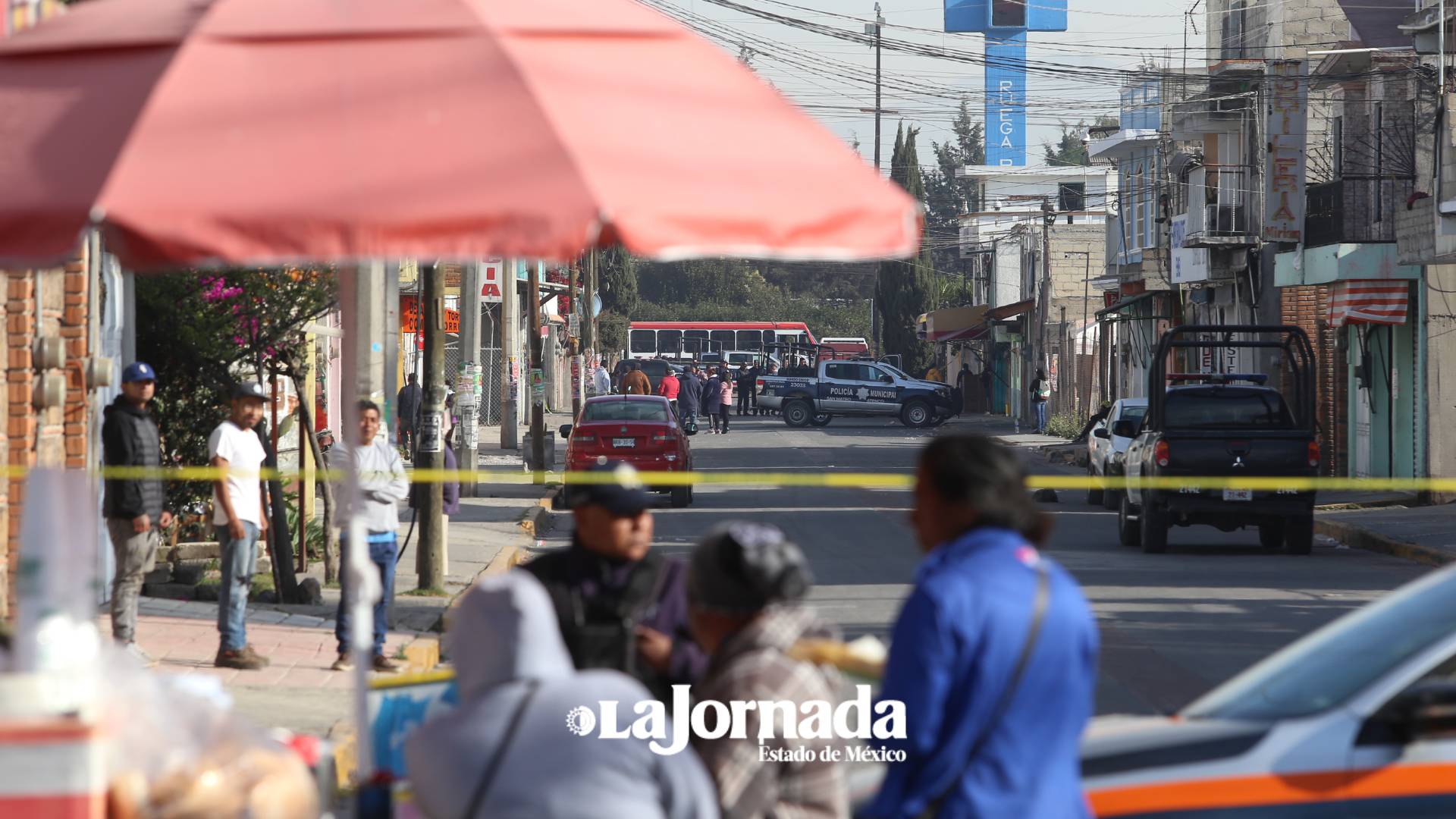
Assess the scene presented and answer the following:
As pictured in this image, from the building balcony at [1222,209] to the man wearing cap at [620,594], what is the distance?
34457 mm

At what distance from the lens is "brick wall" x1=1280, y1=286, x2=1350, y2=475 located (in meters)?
31.3

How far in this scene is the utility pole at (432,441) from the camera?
13.8 metres

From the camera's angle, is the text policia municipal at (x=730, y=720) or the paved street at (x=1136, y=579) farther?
the paved street at (x=1136, y=579)

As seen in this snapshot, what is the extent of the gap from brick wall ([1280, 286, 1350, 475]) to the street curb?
9.44 meters

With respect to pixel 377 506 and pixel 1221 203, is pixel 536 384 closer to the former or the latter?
pixel 1221 203

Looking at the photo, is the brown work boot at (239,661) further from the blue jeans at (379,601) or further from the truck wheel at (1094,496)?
the truck wheel at (1094,496)

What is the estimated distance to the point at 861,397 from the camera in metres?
53.8

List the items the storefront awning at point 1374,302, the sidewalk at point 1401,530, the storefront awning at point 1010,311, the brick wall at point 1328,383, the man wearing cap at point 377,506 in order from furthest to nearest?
the storefront awning at point 1010,311 < the brick wall at point 1328,383 < the storefront awning at point 1374,302 < the sidewalk at point 1401,530 < the man wearing cap at point 377,506

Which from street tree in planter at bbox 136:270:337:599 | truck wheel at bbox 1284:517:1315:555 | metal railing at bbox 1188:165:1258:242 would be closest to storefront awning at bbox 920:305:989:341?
metal railing at bbox 1188:165:1258:242

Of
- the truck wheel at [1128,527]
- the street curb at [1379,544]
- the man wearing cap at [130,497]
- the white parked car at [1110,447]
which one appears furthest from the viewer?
the white parked car at [1110,447]

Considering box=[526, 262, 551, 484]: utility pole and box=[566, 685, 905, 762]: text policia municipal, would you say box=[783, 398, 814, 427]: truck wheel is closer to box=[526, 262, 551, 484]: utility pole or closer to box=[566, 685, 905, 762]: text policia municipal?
box=[526, 262, 551, 484]: utility pole

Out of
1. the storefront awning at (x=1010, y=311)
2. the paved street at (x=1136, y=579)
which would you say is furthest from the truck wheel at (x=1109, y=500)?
the storefront awning at (x=1010, y=311)

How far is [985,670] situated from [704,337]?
79.2m

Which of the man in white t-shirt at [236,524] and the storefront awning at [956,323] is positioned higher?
the storefront awning at [956,323]
